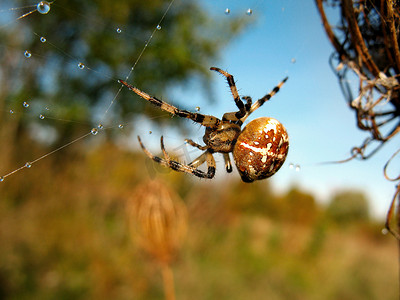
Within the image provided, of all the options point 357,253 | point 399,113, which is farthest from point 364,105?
point 357,253

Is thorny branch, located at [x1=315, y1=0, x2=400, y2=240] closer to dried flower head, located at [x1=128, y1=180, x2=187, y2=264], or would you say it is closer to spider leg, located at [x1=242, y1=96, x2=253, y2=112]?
spider leg, located at [x1=242, y1=96, x2=253, y2=112]

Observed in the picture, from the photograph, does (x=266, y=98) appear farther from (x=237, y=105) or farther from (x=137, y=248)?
(x=137, y=248)

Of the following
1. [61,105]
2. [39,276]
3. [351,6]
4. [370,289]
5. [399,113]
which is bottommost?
[370,289]

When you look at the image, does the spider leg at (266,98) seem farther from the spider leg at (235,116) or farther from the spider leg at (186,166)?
the spider leg at (186,166)

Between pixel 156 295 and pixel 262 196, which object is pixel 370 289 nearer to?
pixel 156 295

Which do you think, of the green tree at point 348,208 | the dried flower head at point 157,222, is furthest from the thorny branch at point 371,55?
the green tree at point 348,208

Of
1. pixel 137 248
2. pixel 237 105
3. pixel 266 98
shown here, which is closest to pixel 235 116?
pixel 237 105
